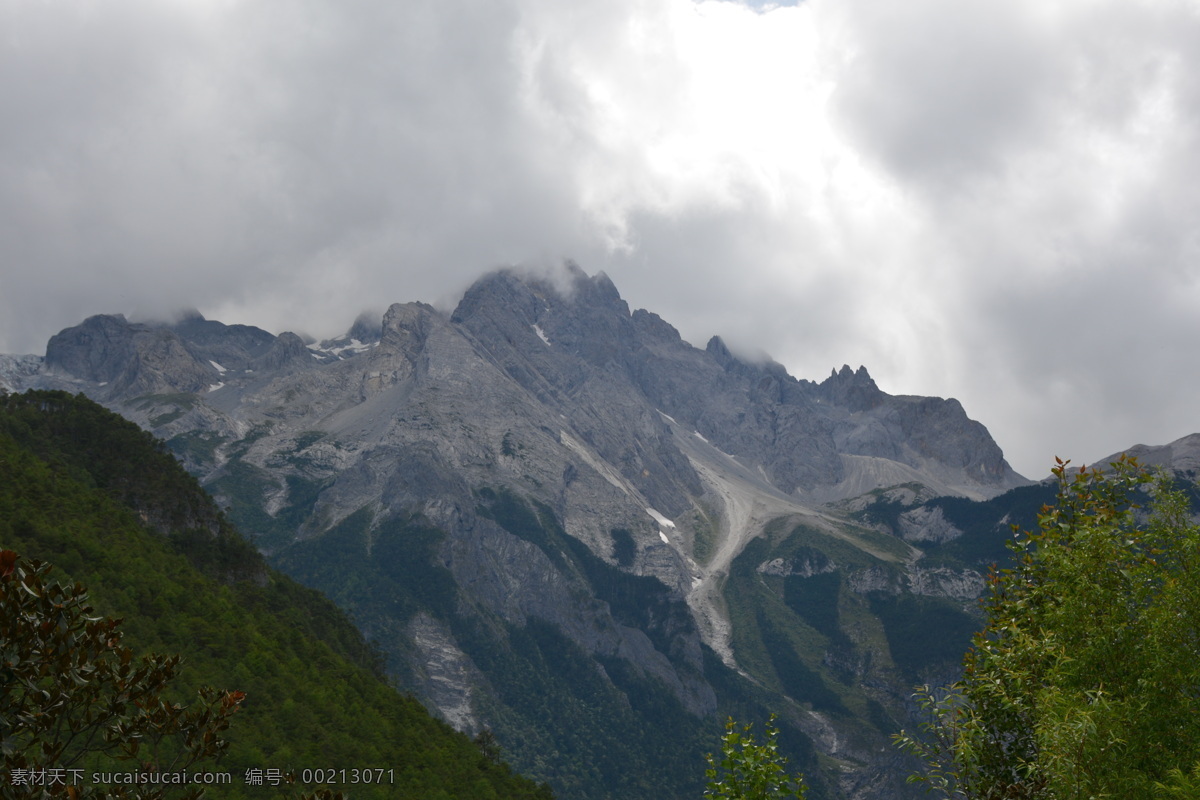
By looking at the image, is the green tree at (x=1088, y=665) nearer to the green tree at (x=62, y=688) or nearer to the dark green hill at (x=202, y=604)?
the green tree at (x=62, y=688)

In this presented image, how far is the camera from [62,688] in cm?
1706

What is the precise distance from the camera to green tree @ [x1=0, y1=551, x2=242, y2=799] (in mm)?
16344

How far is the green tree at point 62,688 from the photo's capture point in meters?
16.3

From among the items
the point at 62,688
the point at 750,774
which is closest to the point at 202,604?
the point at 750,774

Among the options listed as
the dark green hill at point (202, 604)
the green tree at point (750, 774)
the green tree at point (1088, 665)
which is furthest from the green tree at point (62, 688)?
the dark green hill at point (202, 604)

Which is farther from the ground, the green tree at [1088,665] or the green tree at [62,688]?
the green tree at [1088,665]

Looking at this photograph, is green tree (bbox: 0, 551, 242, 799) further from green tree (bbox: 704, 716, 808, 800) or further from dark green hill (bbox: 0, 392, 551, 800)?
dark green hill (bbox: 0, 392, 551, 800)

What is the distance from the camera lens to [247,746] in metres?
90.6

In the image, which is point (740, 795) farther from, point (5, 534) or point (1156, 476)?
point (5, 534)

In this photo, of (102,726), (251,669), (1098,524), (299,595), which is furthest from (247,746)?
(299,595)

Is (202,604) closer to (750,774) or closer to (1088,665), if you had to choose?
(750,774)

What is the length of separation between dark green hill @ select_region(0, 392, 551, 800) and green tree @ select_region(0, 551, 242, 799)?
66785mm

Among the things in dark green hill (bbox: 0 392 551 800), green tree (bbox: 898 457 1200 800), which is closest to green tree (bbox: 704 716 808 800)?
green tree (bbox: 898 457 1200 800)

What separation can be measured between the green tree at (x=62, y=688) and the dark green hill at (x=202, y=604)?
6679cm
